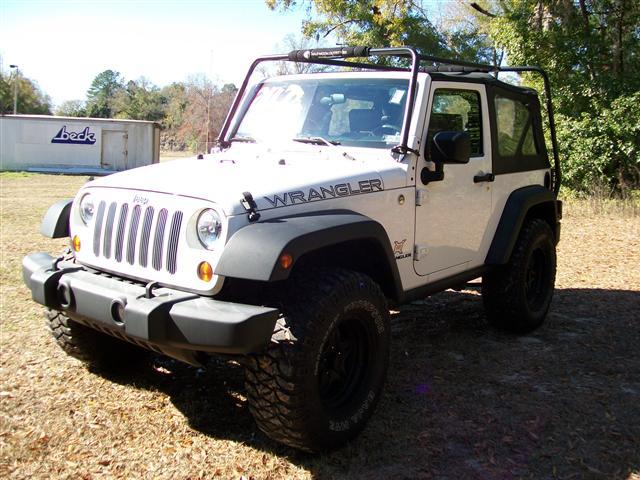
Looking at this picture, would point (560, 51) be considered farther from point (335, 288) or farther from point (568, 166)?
point (335, 288)

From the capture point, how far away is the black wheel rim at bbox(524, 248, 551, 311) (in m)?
5.61

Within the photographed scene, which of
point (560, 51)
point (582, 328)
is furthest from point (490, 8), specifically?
point (582, 328)

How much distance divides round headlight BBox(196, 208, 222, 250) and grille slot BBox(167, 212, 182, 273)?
11 centimetres

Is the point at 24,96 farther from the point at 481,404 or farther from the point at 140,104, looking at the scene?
the point at 481,404

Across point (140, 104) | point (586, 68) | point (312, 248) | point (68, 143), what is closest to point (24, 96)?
point (140, 104)

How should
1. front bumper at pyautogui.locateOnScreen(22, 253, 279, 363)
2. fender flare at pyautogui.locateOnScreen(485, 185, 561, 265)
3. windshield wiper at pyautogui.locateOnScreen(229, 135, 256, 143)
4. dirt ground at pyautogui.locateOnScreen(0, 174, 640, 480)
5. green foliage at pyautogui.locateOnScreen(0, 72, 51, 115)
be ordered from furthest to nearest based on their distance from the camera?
green foliage at pyautogui.locateOnScreen(0, 72, 51, 115) → fender flare at pyautogui.locateOnScreen(485, 185, 561, 265) → windshield wiper at pyautogui.locateOnScreen(229, 135, 256, 143) → dirt ground at pyautogui.locateOnScreen(0, 174, 640, 480) → front bumper at pyautogui.locateOnScreen(22, 253, 279, 363)

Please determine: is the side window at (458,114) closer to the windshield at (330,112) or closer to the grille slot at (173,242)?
the windshield at (330,112)

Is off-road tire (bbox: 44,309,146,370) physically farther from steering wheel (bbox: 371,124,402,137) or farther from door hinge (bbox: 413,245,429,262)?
steering wheel (bbox: 371,124,402,137)

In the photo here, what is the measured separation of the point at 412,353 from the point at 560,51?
41.2 ft

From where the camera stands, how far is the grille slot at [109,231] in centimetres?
341

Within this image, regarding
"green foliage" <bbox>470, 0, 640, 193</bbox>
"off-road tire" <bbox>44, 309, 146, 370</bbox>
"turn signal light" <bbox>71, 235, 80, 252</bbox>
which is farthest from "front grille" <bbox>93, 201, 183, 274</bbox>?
"green foliage" <bbox>470, 0, 640, 193</bbox>

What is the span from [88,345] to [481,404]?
8.13 feet

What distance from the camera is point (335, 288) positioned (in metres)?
3.14

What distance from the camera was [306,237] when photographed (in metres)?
2.97
